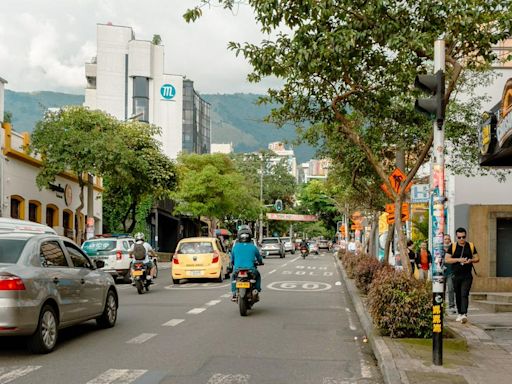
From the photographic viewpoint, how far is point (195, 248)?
902 inches

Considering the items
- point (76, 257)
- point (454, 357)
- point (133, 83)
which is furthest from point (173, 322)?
point (133, 83)

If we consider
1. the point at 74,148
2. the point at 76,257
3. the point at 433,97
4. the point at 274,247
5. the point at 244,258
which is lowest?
the point at 274,247

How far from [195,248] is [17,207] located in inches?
458

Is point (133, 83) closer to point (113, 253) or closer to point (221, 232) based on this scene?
point (221, 232)

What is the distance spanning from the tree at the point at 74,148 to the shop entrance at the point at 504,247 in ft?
56.1

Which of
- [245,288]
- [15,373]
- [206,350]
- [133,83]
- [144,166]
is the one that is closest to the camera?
[15,373]

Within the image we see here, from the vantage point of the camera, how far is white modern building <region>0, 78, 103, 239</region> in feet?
93.2

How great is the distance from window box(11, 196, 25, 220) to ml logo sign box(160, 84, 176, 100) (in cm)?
5138

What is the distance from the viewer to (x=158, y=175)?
3516cm

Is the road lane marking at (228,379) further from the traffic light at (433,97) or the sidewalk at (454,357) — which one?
the traffic light at (433,97)

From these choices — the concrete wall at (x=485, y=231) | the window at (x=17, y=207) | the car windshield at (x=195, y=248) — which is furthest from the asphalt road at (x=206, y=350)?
the window at (x=17, y=207)

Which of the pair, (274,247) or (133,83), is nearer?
(274,247)

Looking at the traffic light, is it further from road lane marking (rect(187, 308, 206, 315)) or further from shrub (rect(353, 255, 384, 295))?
shrub (rect(353, 255, 384, 295))

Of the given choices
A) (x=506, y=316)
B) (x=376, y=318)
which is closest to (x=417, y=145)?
(x=506, y=316)
